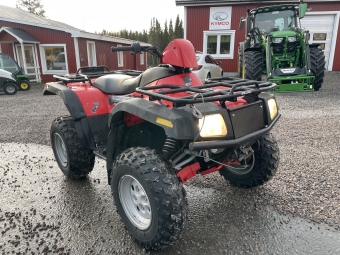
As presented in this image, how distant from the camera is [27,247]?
7.64ft

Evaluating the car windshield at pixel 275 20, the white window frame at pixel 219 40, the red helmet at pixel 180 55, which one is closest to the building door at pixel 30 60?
the white window frame at pixel 219 40

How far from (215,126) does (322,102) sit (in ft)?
23.9

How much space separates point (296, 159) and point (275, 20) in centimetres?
805

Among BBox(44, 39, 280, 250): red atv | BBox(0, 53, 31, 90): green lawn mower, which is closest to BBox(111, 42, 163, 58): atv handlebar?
BBox(44, 39, 280, 250): red atv

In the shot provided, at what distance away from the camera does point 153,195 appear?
1971 mm

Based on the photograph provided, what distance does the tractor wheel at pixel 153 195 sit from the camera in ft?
6.43

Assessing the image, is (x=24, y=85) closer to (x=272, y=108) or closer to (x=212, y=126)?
(x=272, y=108)

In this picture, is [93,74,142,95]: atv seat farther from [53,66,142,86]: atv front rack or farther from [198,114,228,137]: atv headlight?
[198,114,228,137]: atv headlight

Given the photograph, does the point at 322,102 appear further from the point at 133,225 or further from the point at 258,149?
the point at 133,225

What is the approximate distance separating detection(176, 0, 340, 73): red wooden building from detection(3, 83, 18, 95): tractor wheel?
31.4 feet

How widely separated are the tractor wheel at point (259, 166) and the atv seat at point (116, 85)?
144cm

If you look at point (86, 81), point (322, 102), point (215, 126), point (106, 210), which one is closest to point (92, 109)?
point (86, 81)

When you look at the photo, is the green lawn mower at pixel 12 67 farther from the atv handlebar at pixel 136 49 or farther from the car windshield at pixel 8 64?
the atv handlebar at pixel 136 49

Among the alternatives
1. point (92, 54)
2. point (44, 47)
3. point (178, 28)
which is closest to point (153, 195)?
point (44, 47)
